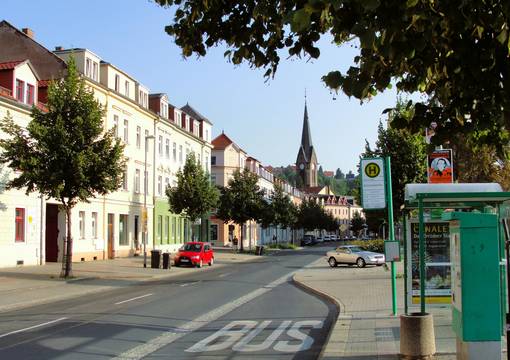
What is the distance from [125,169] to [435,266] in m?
18.0

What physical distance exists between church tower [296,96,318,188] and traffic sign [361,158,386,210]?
151 metres

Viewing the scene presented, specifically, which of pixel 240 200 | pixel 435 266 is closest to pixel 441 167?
pixel 435 266

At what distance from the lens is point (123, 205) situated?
45.1 meters

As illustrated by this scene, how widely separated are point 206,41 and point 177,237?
180ft

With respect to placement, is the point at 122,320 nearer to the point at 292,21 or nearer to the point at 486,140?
the point at 486,140

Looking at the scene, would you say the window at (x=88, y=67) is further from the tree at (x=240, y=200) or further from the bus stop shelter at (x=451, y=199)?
the bus stop shelter at (x=451, y=199)

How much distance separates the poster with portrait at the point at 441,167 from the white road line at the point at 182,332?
5824 mm

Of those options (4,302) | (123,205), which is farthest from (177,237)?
(4,302)

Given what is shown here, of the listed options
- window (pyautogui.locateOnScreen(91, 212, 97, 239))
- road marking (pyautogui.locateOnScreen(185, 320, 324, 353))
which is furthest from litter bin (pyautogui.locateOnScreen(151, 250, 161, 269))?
road marking (pyautogui.locateOnScreen(185, 320, 324, 353))

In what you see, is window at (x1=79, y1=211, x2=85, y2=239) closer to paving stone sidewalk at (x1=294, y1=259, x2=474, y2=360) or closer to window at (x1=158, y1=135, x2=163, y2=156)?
window at (x1=158, y1=135, x2=163, y2=156)

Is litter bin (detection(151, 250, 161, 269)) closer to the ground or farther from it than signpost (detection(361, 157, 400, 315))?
closer to the ground

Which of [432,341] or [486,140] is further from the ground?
[486,140]

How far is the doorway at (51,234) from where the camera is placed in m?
36.2

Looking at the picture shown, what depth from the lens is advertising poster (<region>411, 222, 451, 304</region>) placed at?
1178 centimetres
